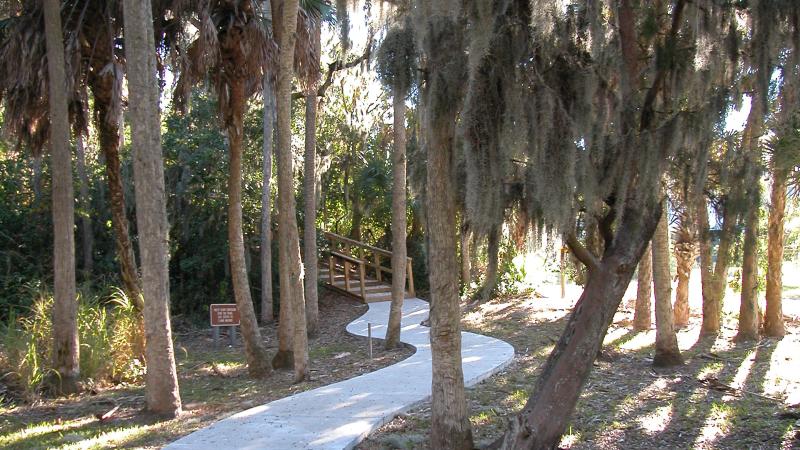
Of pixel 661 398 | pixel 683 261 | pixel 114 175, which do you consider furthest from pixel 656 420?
pixel 114 175

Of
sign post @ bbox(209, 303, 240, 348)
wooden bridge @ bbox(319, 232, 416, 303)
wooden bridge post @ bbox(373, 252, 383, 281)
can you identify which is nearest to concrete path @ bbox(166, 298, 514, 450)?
sign post @ bbox(209, 303, 240, 348)

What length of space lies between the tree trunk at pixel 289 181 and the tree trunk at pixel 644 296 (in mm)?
6595

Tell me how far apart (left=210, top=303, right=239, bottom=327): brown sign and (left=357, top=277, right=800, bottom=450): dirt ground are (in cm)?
523

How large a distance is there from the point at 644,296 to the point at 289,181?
7597 mm

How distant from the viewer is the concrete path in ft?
20.9

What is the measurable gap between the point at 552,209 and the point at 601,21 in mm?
2131

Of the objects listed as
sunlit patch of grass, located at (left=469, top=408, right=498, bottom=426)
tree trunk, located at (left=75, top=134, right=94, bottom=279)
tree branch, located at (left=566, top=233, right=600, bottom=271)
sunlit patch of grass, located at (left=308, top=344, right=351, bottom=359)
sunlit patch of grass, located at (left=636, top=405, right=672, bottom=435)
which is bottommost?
sunlit patch of grass, located at (left=636, top=405, right=672, bottom=435)

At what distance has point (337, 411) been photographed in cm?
754

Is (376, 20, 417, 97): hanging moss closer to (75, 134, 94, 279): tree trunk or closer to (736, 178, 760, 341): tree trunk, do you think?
(736, 178, 760, 341): tree trunk

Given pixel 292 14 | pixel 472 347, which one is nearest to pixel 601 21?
pixel 292 14

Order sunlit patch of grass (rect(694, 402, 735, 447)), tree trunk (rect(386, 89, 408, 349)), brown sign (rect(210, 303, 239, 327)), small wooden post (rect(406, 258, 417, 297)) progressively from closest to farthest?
sunlit patch of grass (rect(694, 402, 735, 447)) → tree trunk (rect(386, 89, 408, 349)) → brown sign (rect(210, 303, 239, 327)) → small wooden post (rect(406, 258, 417, 297))

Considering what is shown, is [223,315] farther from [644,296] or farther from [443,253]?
[644,296]

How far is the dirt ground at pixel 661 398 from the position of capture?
22.1 feet

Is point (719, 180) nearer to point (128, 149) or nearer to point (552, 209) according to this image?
point (552, 209)
